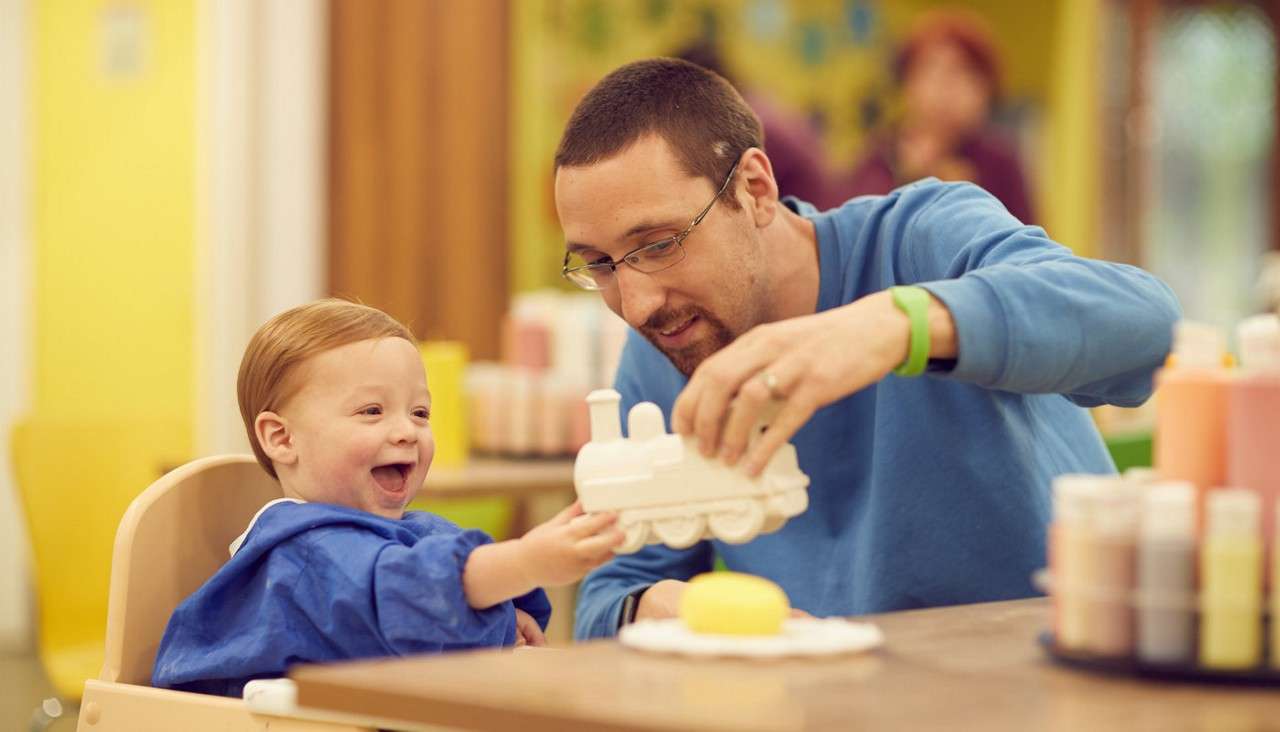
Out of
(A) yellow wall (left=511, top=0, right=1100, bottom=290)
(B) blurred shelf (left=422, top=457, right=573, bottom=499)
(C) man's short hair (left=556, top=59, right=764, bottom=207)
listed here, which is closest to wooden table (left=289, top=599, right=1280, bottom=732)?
(C) man's short hair (left=556, top=59, right=764, bottom=207)

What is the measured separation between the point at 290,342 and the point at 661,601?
51 centimetres

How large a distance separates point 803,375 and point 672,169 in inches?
22.6

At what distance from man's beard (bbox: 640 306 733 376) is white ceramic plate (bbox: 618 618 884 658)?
0.66 metres

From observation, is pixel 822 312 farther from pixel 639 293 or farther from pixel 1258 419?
pixel 1258 419

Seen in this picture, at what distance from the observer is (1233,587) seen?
1.01 meters

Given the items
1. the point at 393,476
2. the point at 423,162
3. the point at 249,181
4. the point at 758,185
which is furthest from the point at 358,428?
the point at 423,162

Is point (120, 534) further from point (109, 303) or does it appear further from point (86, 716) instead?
point (109, 303)

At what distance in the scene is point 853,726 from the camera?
0.90 meters

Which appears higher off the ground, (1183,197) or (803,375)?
(1183,197)

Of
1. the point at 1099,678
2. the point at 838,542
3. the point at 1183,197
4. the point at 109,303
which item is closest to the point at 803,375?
the point at 1099,678

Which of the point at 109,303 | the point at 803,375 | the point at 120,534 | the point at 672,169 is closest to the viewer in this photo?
the point at 803,375

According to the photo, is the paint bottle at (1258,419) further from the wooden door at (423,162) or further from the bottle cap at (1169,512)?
the wooden door at (423,162)

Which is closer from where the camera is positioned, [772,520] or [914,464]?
[772,520]

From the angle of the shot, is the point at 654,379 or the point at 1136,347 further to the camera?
the point at 654,379
